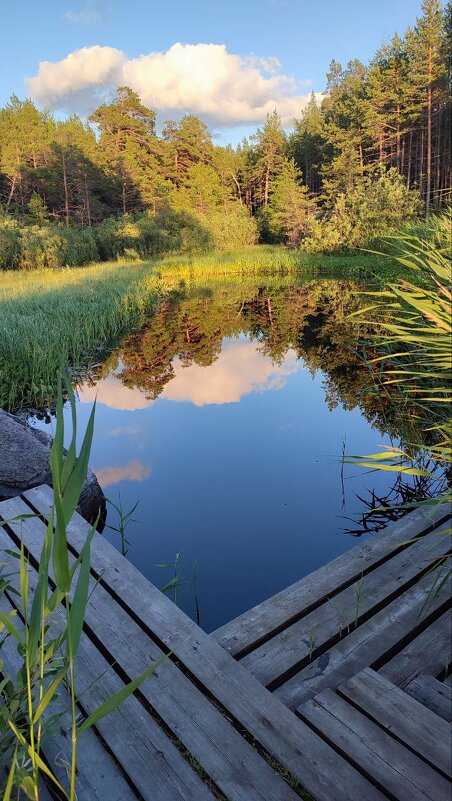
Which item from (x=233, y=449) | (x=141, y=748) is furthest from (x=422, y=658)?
(x=233, y=449)

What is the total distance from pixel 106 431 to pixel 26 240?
2088 cm

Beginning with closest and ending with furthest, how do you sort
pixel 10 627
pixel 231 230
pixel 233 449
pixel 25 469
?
pixel 10 627
pixel 25 469
pixel 233 449
pixel 231 230

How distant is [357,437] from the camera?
5.68 m

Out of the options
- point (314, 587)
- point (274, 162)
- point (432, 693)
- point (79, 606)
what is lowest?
point (314, 587)

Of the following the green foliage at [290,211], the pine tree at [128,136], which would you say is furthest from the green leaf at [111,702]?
the pine tree at [128,136]

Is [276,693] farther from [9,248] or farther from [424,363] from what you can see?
[9,248]

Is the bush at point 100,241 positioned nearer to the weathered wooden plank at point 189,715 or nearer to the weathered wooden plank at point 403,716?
the weathered wooden plank at point 189,715

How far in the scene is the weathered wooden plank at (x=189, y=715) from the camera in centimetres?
139

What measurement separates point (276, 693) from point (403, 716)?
486 millimetres

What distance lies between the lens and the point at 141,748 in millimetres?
1515

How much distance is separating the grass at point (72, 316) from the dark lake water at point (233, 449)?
1.90 ft

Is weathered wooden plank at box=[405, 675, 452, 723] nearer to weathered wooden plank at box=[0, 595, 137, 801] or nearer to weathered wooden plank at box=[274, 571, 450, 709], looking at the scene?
weathered wooden plank at box=[274, 571, 450, 709]

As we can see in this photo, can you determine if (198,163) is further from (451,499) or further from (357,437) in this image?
(451,499)

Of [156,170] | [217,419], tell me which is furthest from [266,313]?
[156,170]
